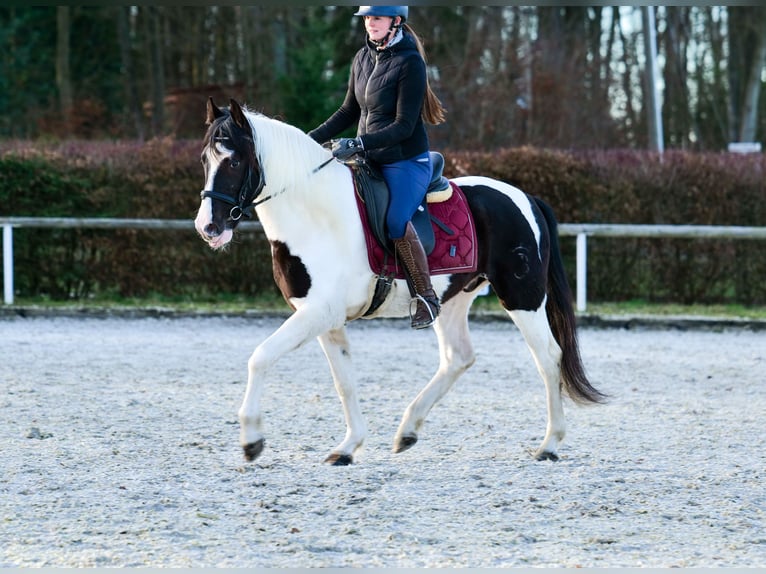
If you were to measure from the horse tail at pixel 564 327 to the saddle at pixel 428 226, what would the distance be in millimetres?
697

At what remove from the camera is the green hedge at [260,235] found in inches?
584

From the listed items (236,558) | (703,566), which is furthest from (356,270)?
(703,566)

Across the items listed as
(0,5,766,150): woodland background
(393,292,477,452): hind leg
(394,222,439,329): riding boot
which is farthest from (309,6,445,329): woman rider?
(0,5,766,150): woodland background

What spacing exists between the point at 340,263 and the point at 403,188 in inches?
21.9

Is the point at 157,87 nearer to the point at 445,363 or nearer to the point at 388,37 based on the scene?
the point at 445,363

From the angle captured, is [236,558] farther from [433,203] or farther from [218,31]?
[218,31]

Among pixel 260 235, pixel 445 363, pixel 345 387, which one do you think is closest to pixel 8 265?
pixel 260 235

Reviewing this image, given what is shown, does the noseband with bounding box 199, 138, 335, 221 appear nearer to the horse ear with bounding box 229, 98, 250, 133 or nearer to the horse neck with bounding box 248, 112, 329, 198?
the horse neck with bounding box 248, 112, 329, 198

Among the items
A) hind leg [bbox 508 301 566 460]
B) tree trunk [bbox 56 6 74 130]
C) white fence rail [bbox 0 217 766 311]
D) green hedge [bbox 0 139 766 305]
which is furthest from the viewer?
tree trunk [bbox 56 6 74 130]

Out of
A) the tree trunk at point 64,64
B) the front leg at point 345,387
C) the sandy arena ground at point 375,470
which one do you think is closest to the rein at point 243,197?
the front leg at point 345,387

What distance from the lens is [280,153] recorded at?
5824 mm

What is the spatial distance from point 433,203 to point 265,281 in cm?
883

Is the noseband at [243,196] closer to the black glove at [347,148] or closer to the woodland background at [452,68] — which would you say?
the black glove at [347,148]

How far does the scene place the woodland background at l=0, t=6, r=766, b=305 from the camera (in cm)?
1490
